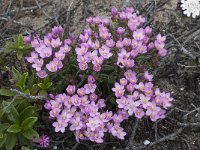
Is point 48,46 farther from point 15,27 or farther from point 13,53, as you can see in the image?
point 15,27

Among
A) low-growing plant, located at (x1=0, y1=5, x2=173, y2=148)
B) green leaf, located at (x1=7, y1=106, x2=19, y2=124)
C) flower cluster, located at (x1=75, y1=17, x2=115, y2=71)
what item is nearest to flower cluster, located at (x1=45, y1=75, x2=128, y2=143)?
low-growing plant, located at (x1=0, y1=5, x2=173, y2=148)

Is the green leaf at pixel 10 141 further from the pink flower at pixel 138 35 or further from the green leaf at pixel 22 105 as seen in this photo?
the pink flower at pixel 138 35

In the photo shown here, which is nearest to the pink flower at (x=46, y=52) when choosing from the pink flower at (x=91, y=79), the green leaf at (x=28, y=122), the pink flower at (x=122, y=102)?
the pink flower at (x=91, y=79)

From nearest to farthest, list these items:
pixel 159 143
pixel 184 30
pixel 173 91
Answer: pixel 159 143 → pixel 173 91 → pixel 184 30

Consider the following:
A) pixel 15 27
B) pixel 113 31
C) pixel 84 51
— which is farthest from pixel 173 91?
pixel 15 27

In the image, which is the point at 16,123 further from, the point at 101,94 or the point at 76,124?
the point at 101,94

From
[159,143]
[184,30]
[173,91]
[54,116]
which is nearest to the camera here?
[54,116]

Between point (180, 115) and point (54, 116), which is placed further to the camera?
point (180, 115)
